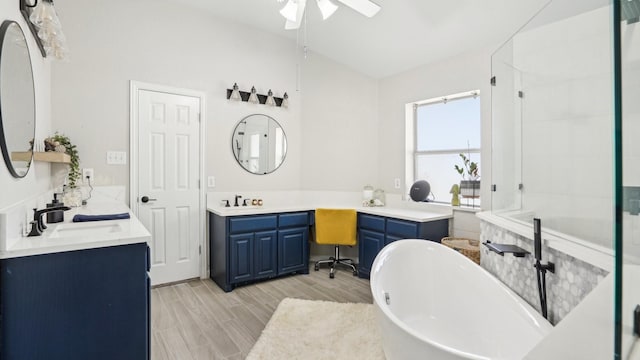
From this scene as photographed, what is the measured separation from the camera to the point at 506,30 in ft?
8.86

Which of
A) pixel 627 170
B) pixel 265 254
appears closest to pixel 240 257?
pixel 265 254

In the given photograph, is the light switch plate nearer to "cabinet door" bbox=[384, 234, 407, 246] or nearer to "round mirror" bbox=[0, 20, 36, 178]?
"round mirror" bbox=[0, 20, 36, 178]

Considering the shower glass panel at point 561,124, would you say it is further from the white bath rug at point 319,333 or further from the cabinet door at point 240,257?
the cabinet door at point 240,257

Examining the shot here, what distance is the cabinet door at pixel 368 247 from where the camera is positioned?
3.44m

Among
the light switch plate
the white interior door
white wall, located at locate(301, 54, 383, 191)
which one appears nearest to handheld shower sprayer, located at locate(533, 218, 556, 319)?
white wall, located at locate(301, 54, 383, 191)

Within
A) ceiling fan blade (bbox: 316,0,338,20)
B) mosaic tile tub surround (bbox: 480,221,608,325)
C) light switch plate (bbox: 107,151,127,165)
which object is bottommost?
mosaic tile tub surround (bbox: 480,221,608,325)

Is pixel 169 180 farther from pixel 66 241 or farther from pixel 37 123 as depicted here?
pixel 66 241

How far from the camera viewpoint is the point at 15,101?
60.2 inches

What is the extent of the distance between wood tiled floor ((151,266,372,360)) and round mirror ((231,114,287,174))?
57.1 inches

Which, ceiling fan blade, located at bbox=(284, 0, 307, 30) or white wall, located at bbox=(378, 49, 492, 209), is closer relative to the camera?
ceiling fan blade, located at bbox=(284, 0, 307, 30)

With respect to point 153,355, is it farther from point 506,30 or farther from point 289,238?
point 506,30

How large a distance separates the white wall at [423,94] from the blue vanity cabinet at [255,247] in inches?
54.1

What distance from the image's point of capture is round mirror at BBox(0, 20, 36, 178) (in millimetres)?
1346

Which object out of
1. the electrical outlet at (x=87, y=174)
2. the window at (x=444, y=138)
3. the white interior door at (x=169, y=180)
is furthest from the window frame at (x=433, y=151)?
the electrical outlet at (x=87, y=174)
